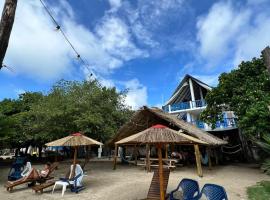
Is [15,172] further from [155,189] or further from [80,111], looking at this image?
[155,189]

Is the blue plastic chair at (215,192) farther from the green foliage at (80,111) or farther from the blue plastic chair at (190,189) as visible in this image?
the green foliage at (80,111)

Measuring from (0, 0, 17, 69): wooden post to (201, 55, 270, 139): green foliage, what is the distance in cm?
1216

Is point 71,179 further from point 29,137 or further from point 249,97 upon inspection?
point 29,137

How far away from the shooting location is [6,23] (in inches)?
206

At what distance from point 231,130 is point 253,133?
11.1 m

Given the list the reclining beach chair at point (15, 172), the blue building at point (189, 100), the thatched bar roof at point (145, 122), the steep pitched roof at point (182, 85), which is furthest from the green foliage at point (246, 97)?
the reclining beach chair at point (15, 172)

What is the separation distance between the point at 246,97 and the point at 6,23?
14067mm

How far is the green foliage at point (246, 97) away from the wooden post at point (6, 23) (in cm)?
1216

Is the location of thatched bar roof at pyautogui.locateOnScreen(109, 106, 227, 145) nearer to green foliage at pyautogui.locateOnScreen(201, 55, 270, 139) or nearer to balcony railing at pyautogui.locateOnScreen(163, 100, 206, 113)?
green foliage at pyautogui.locateOnScreen(201, 55, 270, 139)

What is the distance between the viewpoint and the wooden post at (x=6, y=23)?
16.7 ft

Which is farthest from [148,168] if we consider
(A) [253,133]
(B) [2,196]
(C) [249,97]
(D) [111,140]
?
(B) [2,196]

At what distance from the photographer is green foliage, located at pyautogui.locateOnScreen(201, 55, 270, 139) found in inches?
524

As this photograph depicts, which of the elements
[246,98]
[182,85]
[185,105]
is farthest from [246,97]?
[182,85]

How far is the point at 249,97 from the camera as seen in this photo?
49.4ft
